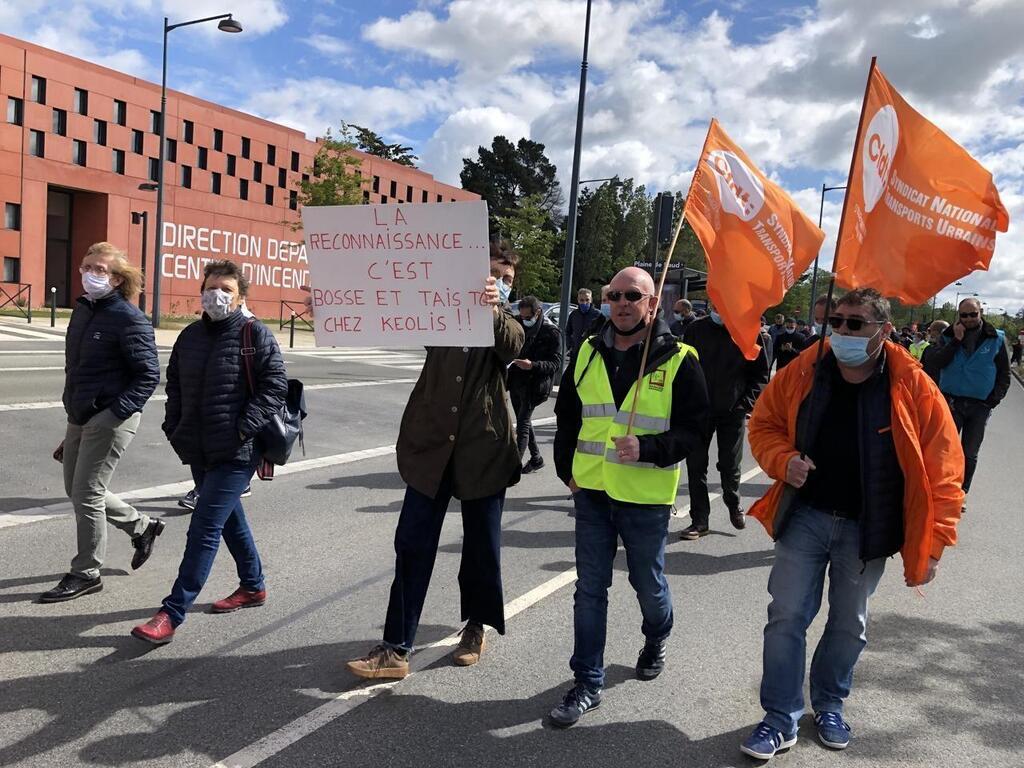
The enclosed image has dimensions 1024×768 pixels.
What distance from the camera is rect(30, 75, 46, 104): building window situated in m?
37.8

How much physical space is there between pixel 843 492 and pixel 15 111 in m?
43.5

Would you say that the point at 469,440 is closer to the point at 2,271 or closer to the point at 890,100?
the point at 890,100

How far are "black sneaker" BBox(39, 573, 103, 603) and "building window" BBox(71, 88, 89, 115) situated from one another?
42197 millimetres

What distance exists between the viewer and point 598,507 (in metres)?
3.46

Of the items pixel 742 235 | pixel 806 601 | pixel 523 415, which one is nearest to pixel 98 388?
pixel 742 235

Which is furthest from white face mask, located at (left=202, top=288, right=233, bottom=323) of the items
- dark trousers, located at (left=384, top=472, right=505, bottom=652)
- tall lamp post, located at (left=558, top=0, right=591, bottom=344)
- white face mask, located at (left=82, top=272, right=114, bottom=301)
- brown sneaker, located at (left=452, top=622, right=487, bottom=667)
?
tall lamp post, located at (left=558, top=0, right=591, bottom=344)

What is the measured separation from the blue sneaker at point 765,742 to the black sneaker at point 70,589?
338cm

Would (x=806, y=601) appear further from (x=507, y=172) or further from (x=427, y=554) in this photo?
(x=507, y=172)

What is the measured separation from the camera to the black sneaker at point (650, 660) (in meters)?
3.72

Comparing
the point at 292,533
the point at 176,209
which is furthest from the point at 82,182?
the point at 292,533

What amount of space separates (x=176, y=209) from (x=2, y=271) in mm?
9366

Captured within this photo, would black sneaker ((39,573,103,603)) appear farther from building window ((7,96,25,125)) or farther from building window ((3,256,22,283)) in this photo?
building window ((7,96,25,125))

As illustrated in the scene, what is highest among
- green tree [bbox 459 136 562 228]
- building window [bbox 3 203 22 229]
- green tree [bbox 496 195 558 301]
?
green tree [bbox 459 136 562 228]

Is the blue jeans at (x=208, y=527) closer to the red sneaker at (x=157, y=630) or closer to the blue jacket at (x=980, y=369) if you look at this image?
the red sneaker at (x=157, y=630)
